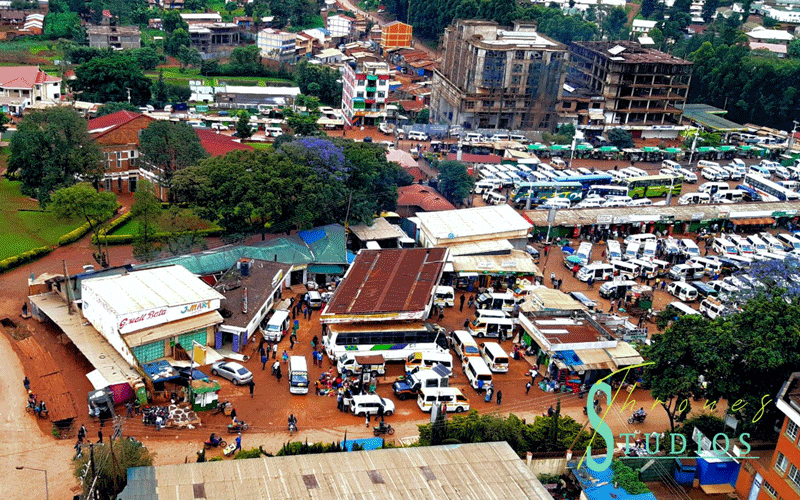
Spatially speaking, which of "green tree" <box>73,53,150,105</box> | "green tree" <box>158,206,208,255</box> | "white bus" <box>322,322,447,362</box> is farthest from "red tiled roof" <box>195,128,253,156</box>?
"white bus" <box>322,322,447,362</box>

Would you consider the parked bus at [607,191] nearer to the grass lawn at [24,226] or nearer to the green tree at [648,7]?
the grass lawn at [24,226]

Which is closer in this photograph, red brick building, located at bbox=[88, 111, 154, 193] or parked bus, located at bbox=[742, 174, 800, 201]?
red brick building, located at bbox=[88, 111, 154, 193]

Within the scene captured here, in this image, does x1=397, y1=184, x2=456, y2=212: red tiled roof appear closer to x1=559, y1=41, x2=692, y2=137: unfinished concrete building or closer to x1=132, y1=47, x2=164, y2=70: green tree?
x1=559, y1=41, x2=692, y2=137: unfinished concrete building

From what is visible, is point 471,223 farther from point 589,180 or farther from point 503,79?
point 503,79

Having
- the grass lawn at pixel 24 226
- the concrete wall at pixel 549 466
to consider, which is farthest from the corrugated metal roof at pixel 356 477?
the grass lawn at pixel 24 226

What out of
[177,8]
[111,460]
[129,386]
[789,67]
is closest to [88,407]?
[129,386]

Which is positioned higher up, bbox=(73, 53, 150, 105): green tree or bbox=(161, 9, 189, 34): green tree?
bbox=(161, 9, 189, 34): green tree
